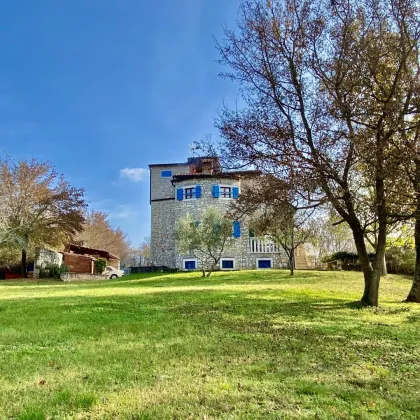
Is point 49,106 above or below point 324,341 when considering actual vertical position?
above

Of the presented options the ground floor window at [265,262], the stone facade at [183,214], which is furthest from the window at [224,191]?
the ground floor window at [265,262]

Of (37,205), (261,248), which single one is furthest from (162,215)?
(37,205)

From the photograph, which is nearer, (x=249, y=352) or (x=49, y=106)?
(x=249, y=352)

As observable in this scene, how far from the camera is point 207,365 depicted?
443cm

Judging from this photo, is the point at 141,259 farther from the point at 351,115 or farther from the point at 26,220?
the point at 351,115

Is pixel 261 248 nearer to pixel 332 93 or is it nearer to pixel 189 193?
pixel 189 193

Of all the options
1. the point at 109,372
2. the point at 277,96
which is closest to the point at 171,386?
the point at 109,372

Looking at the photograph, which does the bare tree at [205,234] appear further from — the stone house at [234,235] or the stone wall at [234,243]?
the stone wall at [234,243]

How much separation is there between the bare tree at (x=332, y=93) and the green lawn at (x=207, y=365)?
349 centimetres

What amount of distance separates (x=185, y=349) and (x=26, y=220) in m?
30.3

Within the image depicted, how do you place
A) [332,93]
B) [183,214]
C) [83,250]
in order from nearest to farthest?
[332,93] < [183,214] < [83,250]

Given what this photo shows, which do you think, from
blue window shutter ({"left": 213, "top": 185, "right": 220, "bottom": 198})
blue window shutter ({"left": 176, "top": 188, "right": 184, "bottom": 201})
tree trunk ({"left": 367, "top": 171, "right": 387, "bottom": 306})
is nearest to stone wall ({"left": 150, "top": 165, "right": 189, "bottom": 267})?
blue window shutter ({"left": 176, "top": 188, "right": 184, "bottom": 201})

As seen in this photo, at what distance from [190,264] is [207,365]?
92.2 feet

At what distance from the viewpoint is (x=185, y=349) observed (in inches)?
206
